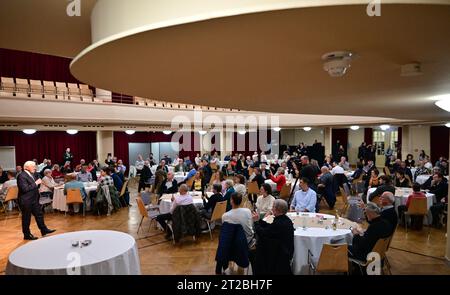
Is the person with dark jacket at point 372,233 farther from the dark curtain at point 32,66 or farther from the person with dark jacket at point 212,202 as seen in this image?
the dark curtain at point 32,66

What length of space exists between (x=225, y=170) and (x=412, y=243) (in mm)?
8361

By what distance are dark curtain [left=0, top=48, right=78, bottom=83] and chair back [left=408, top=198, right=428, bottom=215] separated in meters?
12.8

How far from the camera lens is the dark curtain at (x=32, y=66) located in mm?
13328

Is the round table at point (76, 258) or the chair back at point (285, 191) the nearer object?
the round table at point (76, 258)

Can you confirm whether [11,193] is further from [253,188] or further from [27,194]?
[253,188]

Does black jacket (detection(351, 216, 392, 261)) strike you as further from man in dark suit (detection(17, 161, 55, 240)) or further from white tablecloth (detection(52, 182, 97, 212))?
white tablecloth (detection(52, 182, 97, 212))

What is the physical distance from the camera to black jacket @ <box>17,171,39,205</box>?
18.9 ft

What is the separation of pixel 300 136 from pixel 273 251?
1980 cm

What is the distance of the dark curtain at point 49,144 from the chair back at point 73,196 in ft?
24.5

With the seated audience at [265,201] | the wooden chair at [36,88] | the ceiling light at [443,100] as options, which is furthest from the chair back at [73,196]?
the ceiling light at [443,100]

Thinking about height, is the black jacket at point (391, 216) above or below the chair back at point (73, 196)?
above

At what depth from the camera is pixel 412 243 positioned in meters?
5.79

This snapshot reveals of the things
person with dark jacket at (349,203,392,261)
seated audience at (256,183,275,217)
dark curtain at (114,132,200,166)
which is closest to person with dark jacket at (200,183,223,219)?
seated audience at (256,183,275,217)
